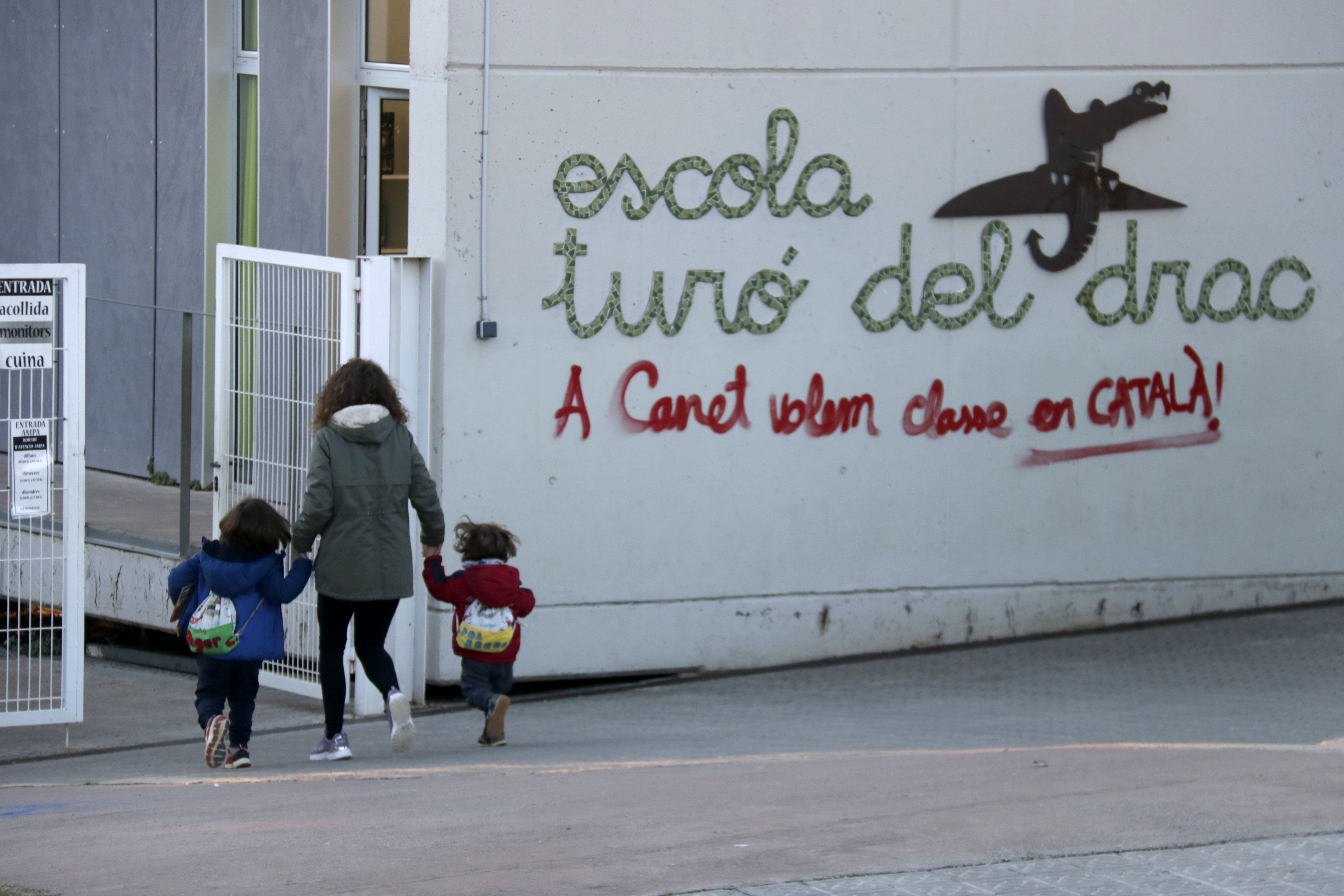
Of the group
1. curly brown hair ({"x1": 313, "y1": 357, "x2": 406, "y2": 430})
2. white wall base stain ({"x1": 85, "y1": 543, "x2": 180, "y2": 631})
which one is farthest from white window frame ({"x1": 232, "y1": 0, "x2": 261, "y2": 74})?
curly brown hair ({"x1": 313, "y1": 357, "x2": 406, "y2": 430})

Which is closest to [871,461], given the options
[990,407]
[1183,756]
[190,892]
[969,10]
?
[990,407]

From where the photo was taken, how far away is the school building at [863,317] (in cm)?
825

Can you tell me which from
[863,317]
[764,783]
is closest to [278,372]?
[863,317]

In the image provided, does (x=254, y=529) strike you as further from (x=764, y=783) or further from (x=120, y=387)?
(x=120, y=387)

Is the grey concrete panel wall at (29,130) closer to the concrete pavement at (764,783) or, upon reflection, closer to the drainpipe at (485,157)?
the concrete pavement at (764,783)

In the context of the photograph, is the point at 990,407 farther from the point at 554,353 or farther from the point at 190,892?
the point at 190,892

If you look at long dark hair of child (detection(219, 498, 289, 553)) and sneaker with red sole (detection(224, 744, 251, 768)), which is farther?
sneaker with red sole (detection(224, 744, 251, 768))

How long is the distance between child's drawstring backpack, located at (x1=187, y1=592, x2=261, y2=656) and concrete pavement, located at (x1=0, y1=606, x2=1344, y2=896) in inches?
19.5

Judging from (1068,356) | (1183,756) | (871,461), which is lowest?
(1183,756)

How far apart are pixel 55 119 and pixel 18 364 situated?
6.57 metres

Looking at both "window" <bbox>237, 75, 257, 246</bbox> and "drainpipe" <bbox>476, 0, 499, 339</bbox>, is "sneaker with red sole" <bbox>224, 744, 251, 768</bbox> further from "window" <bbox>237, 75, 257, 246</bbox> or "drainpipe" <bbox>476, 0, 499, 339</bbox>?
"window" <bbox>237, 75, 257, 246</bbox>

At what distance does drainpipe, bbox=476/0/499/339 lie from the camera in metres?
8.09

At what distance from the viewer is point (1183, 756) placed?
6.08 m

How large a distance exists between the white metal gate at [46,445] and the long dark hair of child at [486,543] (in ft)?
5.26
